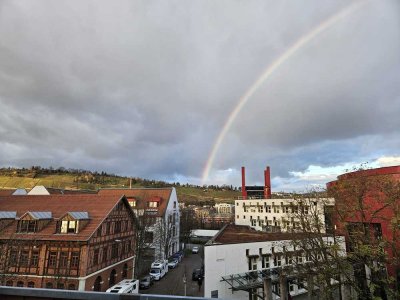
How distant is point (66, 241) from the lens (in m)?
25.9

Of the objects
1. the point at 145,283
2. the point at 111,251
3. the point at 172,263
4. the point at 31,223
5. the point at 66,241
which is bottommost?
the point at 145,283

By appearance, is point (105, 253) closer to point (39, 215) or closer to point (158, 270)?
point (39, 215)

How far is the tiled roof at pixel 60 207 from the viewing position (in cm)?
2642

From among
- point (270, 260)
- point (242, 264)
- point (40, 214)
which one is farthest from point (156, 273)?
point (40, 214)

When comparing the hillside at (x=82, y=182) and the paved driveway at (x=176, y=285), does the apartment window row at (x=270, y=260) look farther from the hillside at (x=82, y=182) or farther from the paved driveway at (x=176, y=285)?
the hillside at (x=82, y=182)

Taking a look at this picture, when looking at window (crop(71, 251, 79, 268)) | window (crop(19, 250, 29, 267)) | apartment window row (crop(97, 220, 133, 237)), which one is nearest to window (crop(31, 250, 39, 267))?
window (crop(19, 250, 29, 267))

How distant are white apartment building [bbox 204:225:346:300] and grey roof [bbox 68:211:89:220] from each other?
39.8ft

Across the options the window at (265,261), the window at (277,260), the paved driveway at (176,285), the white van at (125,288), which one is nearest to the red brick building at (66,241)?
the white van at (125,288)

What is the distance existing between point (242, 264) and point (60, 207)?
65.2 ft

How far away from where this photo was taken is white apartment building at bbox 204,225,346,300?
23828 mm

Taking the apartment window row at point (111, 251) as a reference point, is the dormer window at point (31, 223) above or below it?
above

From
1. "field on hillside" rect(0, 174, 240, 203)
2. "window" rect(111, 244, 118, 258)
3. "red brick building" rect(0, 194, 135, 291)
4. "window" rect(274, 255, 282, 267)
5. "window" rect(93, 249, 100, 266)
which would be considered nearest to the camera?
"red brick building" rect(0, 194, 135, 291)

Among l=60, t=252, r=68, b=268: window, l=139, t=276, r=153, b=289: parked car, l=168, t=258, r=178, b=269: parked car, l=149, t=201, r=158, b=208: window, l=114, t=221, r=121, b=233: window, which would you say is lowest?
l=139, t=276, r=153, b=289: parked car

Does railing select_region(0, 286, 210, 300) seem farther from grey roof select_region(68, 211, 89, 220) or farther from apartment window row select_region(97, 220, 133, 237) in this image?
Answer: apartment window row select_region(97, 220, 133, 237)
